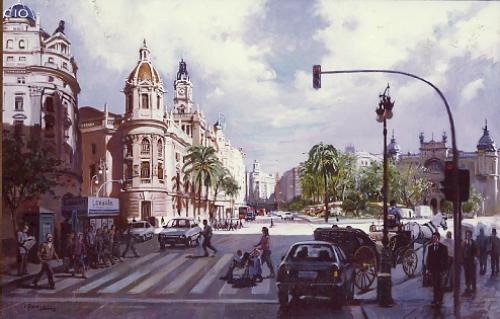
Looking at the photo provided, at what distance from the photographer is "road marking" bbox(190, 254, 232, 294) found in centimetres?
583

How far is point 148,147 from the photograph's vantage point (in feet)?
20.2

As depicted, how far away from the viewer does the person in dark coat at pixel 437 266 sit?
5.74 metres

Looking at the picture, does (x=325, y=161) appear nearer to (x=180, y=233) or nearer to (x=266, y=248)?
(x=266, y=248)

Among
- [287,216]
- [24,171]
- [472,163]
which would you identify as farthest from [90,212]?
[472,163]

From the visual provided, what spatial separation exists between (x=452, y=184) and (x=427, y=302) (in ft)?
4.48

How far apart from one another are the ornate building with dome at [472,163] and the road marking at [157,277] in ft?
9.15

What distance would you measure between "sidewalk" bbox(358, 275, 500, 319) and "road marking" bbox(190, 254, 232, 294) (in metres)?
1.59

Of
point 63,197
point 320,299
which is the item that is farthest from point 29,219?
point 320,299

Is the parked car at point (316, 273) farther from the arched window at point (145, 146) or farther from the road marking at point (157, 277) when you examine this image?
the arched window at point (145, 146)

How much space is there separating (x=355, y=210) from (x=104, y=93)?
131 inches

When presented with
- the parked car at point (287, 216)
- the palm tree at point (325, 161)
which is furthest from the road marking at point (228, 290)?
the palm tree at point (325, 161)

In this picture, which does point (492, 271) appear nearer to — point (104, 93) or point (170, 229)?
point (170, 229)

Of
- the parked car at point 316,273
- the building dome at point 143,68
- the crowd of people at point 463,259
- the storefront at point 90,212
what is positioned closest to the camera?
the parked car at point 316,273

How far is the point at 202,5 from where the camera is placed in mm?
6418
